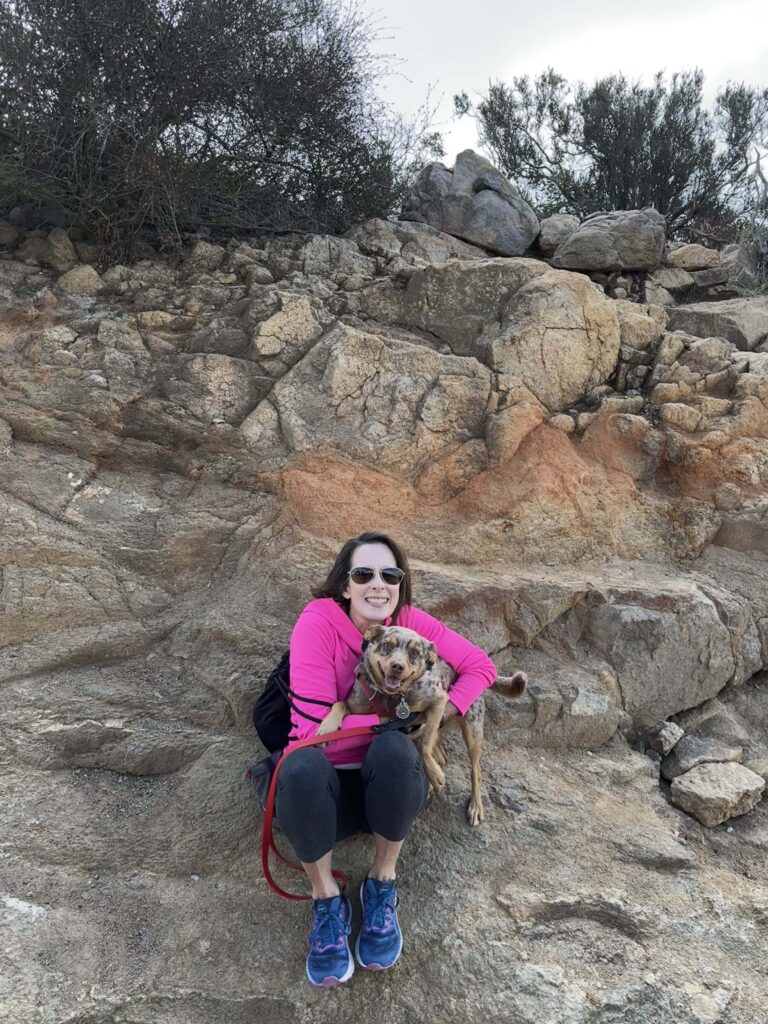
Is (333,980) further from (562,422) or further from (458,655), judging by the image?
(562,422)

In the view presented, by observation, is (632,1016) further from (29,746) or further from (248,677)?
(29,746)

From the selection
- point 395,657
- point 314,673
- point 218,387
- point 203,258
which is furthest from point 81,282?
point 395,657

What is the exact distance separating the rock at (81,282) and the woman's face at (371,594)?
2974 millimetres

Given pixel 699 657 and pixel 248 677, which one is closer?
pixel 248 677

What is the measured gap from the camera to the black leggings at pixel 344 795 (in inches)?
99.7

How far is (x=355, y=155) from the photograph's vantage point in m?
6.39

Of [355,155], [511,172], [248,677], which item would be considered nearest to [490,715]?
[248,677]

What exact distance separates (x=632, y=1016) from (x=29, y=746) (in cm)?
256

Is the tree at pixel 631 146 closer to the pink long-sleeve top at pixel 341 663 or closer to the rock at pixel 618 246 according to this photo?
the rock at pixel 618 246

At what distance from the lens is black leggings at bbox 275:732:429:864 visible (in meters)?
2.53

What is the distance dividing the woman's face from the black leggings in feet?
1.77

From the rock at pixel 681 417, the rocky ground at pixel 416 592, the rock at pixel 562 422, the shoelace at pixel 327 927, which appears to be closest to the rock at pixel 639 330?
the rocky ground at pixel 416 592

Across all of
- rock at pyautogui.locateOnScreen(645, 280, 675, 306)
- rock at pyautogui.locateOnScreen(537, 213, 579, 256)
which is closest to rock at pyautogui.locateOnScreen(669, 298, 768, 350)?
rock at pyautogui.locateOnScreen(645, 280, 675, 306)

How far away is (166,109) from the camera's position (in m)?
4.99
